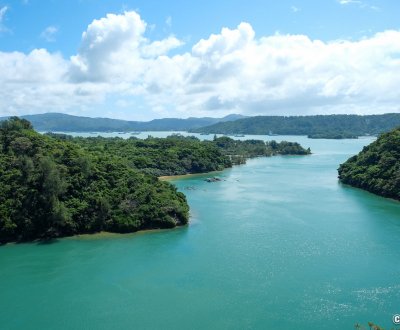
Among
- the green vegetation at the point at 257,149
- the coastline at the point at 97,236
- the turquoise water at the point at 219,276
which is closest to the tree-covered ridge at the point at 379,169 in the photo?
the turquoise water at the point at 219,276

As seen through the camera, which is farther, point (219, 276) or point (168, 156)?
point (168, 156)

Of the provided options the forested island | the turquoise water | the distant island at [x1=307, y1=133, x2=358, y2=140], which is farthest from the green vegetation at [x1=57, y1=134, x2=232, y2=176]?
the distant island at [x1=307, y1=133, x2=358, y2=140]

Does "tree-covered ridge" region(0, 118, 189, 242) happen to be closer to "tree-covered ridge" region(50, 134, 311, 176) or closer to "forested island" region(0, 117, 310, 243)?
"forested island" region(0, 117, 310, 243)

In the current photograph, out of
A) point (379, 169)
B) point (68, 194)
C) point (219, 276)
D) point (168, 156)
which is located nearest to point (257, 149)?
point (168, 156)

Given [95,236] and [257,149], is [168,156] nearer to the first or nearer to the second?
[95,236]

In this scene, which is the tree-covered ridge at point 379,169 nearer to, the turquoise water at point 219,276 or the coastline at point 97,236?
the turquoise water at point 219,276
